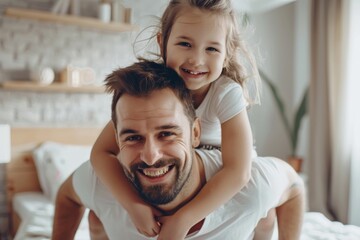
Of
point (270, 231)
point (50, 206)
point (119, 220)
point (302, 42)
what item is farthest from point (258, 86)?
point (302, 42)

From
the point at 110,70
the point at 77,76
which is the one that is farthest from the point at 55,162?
the point at 110,70

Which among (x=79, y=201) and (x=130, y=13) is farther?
(x=130, y=13)

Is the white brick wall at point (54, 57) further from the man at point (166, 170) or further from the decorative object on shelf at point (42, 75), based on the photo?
the man at point (166, 170)

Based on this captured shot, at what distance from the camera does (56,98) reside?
134 inches

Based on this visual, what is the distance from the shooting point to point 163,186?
108 centimetres

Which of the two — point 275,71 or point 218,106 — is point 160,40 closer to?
point 218,106

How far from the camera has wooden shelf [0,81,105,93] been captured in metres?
3.08

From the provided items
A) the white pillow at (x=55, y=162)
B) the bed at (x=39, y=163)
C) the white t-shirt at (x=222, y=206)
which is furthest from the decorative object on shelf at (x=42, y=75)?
the white t-shirt at (x=222, y=206)

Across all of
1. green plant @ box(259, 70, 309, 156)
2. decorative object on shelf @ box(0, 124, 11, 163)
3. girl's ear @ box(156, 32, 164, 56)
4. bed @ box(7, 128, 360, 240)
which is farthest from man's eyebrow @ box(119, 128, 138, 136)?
green plant @ box(259, 70, 309, 156)

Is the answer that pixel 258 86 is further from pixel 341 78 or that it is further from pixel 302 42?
pixel 302 42

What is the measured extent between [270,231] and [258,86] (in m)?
0.51

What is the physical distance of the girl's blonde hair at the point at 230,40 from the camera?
3.92 feet

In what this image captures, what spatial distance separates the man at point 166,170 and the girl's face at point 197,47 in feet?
0.14

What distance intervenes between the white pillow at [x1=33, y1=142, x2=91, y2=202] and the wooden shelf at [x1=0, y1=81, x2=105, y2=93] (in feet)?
1.39
